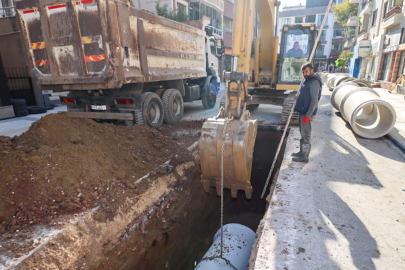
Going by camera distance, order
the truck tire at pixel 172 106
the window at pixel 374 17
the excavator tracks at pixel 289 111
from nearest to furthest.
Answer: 1. the excavator tracks at pixel 289 111
2. the truck tire at pixel 172 106
3. the window at pixel 374 17

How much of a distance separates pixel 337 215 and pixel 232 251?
1359 millimetres

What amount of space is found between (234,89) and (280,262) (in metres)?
2.48

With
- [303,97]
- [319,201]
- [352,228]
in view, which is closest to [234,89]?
[303,97]

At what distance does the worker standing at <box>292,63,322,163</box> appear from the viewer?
4148mm

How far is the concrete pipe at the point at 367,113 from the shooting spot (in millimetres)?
5395

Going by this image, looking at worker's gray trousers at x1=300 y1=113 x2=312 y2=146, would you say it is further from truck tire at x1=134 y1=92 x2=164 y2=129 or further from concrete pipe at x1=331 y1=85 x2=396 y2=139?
truck tire at x1=134 y1=92 x2=164 y2=129

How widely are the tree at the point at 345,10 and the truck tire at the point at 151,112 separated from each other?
98.4 ft

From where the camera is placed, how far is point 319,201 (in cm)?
322

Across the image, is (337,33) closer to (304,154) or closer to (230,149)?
(304,154)

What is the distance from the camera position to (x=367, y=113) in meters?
6.72

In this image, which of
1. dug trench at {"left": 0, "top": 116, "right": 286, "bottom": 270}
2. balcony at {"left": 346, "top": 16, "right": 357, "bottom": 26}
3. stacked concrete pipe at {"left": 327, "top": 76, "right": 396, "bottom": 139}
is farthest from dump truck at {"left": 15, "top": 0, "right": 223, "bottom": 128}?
balcony at {"left": 346, "top": 16, "right": 357, "bottom": 26}

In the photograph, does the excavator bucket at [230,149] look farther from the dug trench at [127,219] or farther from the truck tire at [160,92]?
the truck tire at [160,92]

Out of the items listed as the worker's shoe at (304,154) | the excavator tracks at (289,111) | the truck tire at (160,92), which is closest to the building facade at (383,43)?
the excavator tracks at (289,111)

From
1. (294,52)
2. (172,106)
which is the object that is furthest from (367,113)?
(172,106)
